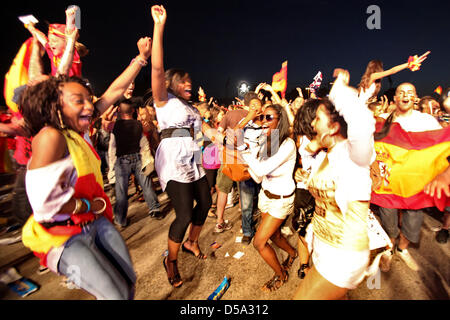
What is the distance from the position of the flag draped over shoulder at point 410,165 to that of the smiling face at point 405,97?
246mm

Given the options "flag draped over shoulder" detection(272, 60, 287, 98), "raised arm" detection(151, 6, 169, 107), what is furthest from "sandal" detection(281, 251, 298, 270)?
"flag draped over shoulder" detection(272, 60, 287, 98)

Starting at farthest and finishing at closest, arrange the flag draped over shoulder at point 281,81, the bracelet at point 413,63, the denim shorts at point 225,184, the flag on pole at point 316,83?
the flag on pole at point 316,83, the flag draped over shoulder at point 281,81, the bracelet at point 413,63, the denim shorts at point 225,184

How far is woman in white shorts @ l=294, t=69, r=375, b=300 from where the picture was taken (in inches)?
58.3

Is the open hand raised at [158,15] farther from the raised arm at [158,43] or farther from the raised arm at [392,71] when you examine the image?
the raised arm at [392,71]

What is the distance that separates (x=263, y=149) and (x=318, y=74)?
5779 millimetres

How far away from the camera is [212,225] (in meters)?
4.43

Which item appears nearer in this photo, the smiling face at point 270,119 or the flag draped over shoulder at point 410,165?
the smiling face at point 270,119

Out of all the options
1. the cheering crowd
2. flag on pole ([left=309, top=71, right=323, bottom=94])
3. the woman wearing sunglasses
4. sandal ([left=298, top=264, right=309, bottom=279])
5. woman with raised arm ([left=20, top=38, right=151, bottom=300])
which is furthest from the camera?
flag on pole ([left=309, top=71, right=323, bottom=94])

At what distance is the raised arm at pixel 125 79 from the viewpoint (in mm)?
2080

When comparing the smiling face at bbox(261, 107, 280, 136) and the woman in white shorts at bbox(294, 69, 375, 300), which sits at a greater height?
the smiling face at bbox(261, 107, 280, 136)

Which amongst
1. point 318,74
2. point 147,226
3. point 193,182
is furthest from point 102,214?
point 318,74

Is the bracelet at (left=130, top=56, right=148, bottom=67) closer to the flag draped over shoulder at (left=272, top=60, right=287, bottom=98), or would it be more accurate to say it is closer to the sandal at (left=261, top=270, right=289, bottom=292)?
the sandal at (left=261, top=270, right=289, bottom=292)

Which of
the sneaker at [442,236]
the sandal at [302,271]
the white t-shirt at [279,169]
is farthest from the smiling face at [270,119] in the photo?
the sneaker at [442,236]

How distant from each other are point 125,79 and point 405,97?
3.70 metres
